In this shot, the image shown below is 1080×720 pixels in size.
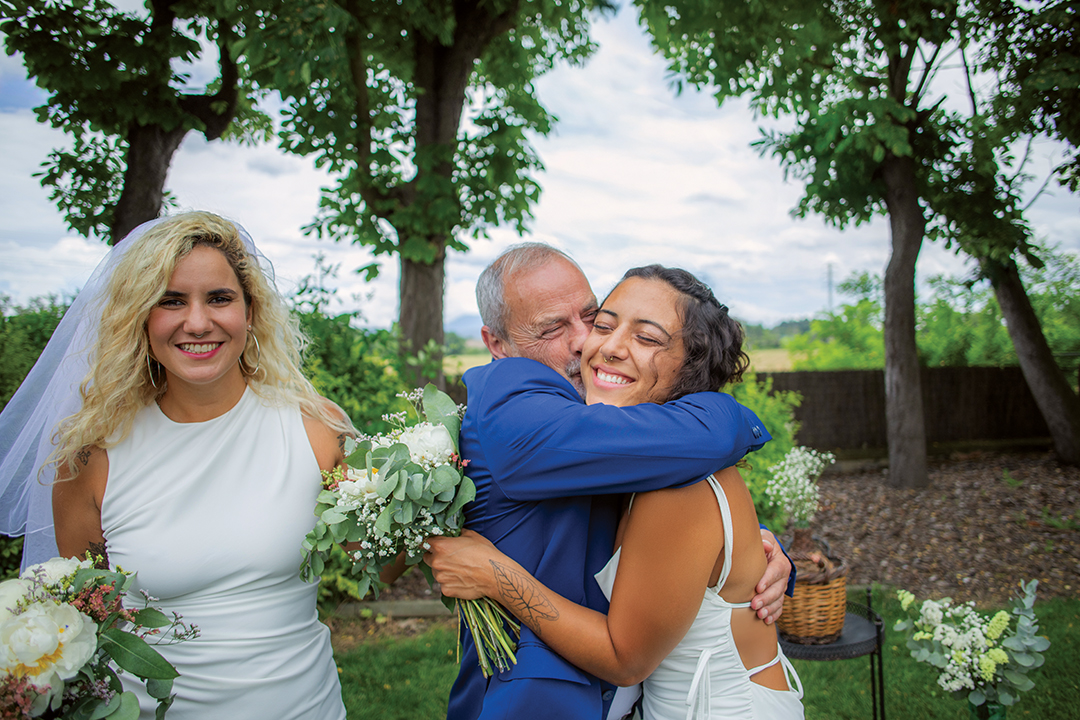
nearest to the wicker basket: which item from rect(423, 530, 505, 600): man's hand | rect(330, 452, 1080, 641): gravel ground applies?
rect(423, 530, 505, 600): man's hand

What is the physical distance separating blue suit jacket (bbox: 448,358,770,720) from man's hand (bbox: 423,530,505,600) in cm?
7

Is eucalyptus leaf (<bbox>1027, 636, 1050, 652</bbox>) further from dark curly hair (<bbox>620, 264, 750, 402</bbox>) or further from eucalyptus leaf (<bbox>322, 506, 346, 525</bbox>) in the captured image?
eucalyptus leaf (<bbox>322, 506, 346, 525</bbox>)

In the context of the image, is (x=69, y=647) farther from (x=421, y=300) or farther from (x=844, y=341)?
(x=844, y=341)

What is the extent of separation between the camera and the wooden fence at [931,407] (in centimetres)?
1207

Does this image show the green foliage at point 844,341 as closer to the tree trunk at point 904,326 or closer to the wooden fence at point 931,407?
the wooden fence at point 931,407

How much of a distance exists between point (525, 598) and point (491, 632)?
18 centimetres

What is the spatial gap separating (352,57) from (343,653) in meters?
5.82

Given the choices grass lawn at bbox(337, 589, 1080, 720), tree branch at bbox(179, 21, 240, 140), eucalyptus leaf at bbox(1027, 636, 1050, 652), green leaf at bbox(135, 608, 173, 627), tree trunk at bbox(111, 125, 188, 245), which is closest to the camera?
green leaf at bbox(135, 608, 173, 627)

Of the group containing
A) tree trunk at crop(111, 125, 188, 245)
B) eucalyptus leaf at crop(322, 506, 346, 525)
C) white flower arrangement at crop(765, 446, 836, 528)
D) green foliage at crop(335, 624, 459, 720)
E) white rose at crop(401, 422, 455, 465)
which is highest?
tree trunk at crop(111, 125, 188, 245)

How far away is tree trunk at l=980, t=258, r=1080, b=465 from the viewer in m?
10.2

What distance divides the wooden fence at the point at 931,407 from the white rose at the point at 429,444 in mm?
10659

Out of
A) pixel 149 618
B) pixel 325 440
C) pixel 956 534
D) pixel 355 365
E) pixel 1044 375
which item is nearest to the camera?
pixel 149 618

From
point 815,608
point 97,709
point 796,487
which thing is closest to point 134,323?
point 97,709

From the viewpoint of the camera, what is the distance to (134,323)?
2.16 m
